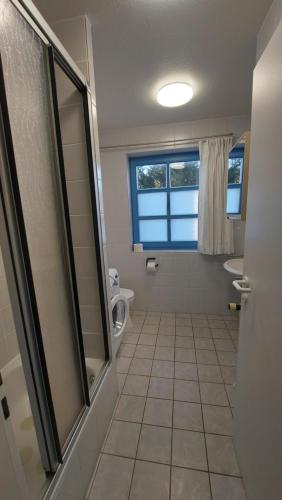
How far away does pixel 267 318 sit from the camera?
0.79 metres

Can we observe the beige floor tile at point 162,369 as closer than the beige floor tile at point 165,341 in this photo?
Yes

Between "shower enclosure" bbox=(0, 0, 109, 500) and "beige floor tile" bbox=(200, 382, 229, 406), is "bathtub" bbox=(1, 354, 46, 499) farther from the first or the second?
"beige floor tile" bbox=(200, 382, 229, 406)

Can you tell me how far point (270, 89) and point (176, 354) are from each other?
6.83ft

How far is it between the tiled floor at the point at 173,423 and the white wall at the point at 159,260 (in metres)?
0.51

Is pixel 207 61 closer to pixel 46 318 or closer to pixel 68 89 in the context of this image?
pixel 68 89

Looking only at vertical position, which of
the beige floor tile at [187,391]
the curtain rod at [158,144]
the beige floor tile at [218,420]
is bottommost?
the beige floor tile at [187,391]

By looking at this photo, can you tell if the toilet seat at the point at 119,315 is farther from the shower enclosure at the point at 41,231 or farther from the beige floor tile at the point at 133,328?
the shower enclosure at the point at 41,231

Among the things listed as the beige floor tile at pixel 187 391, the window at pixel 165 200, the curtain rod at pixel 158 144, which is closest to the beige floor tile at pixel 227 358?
the beige floor tile at pixel 187 391

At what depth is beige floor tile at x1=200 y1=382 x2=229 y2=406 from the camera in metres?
1.55

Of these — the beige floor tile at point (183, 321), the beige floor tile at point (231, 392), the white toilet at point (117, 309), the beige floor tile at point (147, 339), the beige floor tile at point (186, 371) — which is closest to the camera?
the beige floor tile at point (231, 392)

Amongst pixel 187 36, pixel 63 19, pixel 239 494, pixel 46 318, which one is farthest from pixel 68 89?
pixel 239 494

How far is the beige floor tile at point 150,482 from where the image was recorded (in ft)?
3.45

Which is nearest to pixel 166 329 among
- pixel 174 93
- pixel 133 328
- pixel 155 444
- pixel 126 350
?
pixel 133 328

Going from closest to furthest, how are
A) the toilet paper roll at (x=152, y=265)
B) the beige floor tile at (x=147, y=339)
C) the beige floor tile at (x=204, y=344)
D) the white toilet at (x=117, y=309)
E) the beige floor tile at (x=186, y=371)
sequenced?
the beige floor tile at (x=186, y=371)
the white toilet at (x=117, y=309)
the beige floor tile at (x=204, y=344)
the beige floor tile at (x=147, y=339)
the toilet paper roll at (x=152, y=265)
